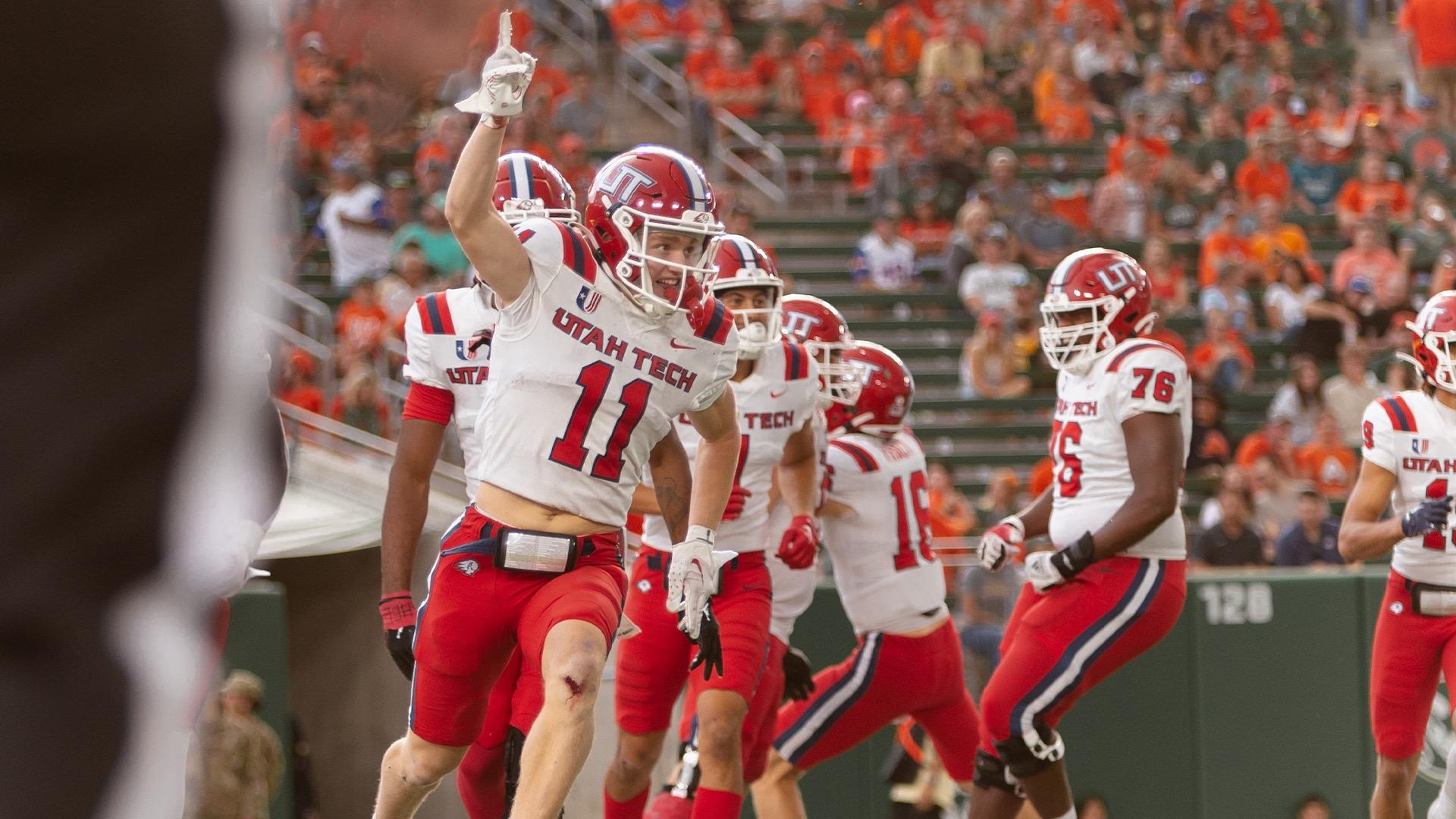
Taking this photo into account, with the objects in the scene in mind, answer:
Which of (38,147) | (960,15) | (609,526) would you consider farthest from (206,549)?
(960,15)

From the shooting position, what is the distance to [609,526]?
5340 millimetres

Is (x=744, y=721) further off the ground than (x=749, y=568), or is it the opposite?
(x=749, y=568)

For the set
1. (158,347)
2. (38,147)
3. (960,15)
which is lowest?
(158,347)

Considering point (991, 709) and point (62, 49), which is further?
point (991, 709)

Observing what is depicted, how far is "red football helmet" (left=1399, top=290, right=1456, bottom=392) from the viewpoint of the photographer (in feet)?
22.6

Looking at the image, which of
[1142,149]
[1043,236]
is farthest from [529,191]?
[1142,149]

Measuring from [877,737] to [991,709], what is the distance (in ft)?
5.46

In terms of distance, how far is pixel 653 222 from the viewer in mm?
5375

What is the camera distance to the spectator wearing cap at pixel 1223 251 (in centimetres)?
1488

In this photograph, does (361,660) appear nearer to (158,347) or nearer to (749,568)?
(749,568)

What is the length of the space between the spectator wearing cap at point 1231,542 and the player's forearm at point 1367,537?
2.97 metres

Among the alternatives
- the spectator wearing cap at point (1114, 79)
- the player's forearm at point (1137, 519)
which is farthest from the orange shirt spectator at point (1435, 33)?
the player's forearm at point (1137, 519)

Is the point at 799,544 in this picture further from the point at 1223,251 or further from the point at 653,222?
the point at 1223,251

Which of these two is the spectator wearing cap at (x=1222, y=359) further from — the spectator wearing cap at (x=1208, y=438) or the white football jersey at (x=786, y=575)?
the white football jersey at (x=786, y=575)
